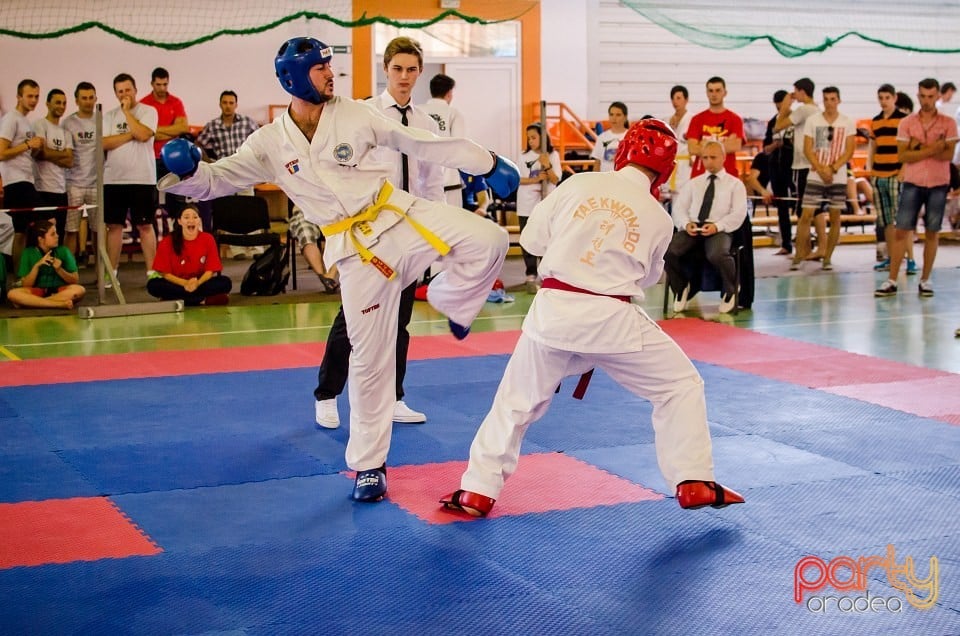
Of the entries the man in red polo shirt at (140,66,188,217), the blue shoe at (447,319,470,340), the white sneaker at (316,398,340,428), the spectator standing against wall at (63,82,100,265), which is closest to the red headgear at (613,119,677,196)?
the blue shoe at (447,319,470,340)

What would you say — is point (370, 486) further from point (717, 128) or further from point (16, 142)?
point (16, 142)

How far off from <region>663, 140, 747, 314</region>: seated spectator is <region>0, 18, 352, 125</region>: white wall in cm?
856

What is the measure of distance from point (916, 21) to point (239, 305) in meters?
12.9

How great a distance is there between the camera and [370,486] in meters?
4.37

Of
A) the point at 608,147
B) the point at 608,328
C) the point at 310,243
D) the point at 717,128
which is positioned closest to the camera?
the point at 608,328

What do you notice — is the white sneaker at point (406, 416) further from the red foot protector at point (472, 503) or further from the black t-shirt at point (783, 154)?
the black t-shirt at point (783, 154)

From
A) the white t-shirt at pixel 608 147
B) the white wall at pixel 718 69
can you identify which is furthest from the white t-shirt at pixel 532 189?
the white wall at pixel 718 69

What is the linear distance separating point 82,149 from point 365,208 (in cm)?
847

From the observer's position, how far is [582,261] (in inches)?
158

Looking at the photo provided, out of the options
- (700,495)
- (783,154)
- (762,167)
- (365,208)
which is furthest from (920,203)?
(365,208)

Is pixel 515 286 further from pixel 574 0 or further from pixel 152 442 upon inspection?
pixel 574 0

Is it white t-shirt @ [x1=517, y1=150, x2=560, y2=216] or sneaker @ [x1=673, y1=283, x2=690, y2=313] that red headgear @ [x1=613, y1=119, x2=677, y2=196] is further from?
white t-shirt @ [x1=517, y1=150, x2=560, y2=216]

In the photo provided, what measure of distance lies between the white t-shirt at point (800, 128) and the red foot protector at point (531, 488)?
9071mm

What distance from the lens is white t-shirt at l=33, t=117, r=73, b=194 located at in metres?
11.5
